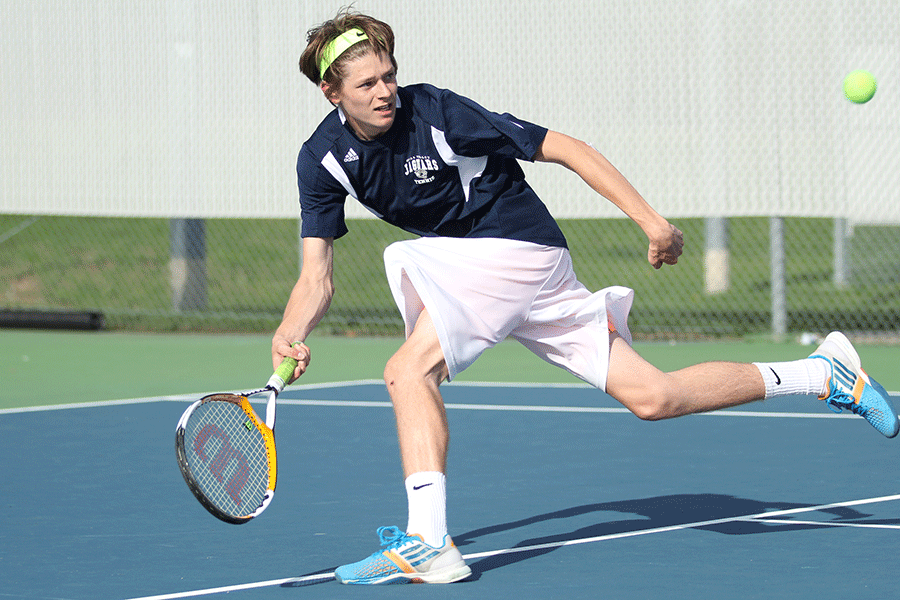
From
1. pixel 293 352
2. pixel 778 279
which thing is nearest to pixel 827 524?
pixel 293 352

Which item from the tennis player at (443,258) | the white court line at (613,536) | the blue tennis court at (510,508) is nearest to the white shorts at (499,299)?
the tennis player at (443,258)

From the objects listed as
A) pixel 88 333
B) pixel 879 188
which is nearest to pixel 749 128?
pixel 879 188

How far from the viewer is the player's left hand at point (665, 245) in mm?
3797

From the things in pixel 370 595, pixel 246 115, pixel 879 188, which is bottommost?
pixel 370 595

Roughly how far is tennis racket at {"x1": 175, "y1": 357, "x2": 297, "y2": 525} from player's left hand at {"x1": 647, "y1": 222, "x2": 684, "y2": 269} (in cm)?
100

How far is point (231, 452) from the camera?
381cm

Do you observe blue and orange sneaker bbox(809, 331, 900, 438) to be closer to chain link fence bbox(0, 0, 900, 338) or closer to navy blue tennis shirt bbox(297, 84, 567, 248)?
navy blue tennis shirt bbox(297, 84, 567, 248)

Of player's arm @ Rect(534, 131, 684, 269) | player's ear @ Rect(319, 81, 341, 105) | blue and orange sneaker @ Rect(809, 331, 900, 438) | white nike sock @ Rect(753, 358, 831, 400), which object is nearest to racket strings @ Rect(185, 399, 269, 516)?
player's ear @ Rect(319, 81, 341, 105)

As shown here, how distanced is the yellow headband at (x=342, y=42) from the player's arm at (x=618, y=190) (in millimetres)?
571

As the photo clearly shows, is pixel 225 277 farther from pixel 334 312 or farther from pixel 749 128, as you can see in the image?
pixel 749 128

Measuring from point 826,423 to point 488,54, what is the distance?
452cm

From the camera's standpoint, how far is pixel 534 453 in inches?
229

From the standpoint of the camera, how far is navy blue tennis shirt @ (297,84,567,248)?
3.99 m

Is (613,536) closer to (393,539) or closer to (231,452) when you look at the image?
(393,539)
